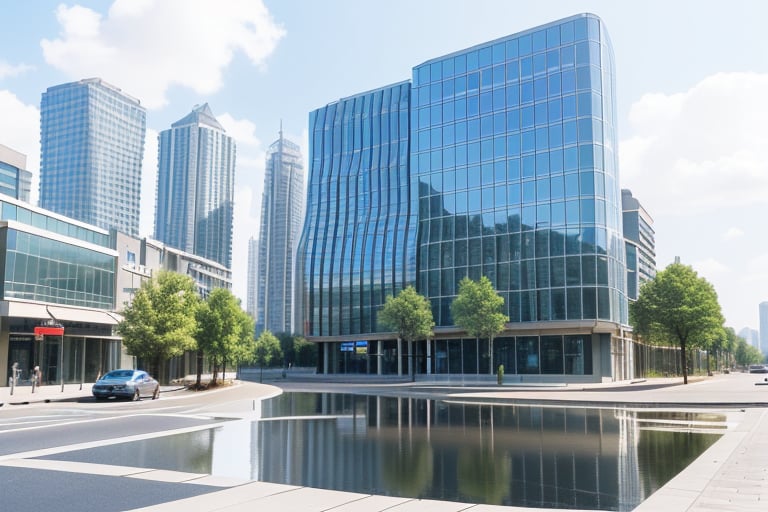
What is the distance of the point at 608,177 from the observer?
59281mm

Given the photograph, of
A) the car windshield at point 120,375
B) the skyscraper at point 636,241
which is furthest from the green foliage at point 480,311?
the skyscraper at point 636,241

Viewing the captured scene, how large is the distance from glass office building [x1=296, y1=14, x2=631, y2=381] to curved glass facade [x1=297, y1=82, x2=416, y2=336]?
4.82 ft

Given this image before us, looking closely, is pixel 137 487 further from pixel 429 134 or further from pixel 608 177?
pixel 429 134

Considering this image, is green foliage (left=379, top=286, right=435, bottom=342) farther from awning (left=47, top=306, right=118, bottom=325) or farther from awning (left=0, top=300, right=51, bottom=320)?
awning (left=0, top=300, right=51, bottom=320)

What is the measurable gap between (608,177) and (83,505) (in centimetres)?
5738

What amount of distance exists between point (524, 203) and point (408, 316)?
Result: 1531 centimetres

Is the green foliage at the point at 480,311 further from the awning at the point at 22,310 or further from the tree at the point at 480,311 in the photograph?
the awning at the point at 22,310

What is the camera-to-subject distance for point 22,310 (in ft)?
131

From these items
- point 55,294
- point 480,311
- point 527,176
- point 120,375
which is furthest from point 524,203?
point 120,375

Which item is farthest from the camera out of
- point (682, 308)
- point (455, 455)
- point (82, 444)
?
point (682, 308)

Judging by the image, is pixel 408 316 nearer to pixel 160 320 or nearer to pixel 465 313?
pixel 465 313

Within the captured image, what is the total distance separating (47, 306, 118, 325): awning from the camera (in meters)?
43.7

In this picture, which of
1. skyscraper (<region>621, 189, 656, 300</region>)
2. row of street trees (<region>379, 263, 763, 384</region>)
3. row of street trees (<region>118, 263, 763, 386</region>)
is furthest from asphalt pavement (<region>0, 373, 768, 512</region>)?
skyscraper (<region>621, 189, 656, 300</region>)

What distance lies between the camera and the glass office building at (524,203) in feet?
192
